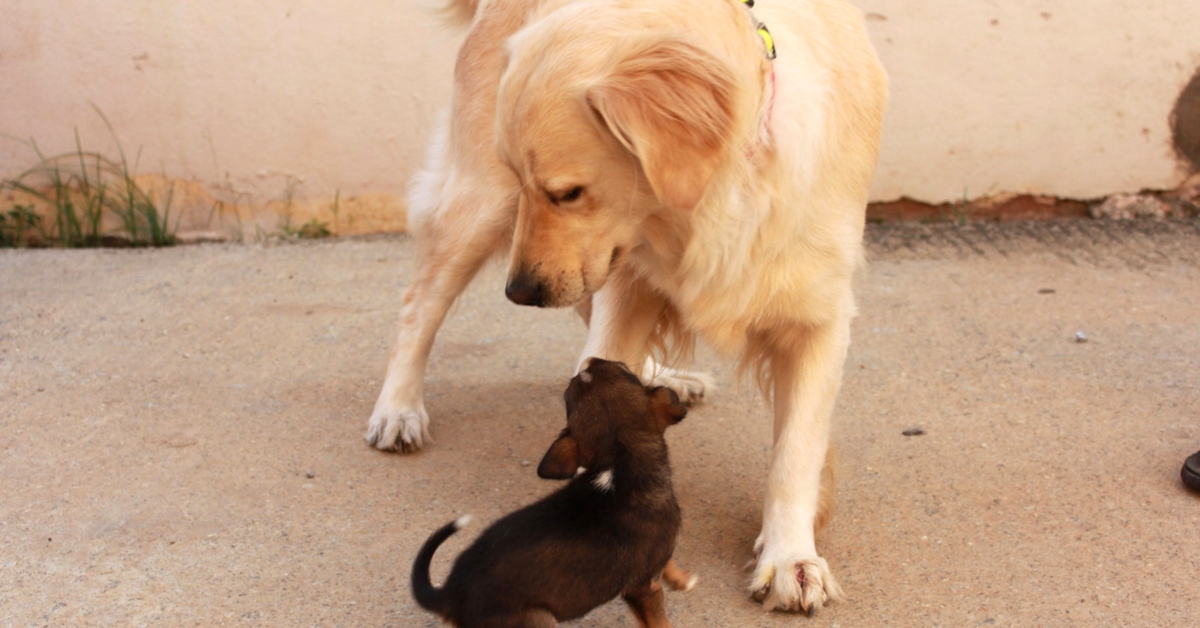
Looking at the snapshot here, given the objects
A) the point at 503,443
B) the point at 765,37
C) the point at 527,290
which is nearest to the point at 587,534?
the point at 527,290

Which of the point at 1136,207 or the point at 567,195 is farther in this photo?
the point at 1136,207

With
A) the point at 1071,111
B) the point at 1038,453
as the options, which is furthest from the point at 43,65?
the point at 1071,111

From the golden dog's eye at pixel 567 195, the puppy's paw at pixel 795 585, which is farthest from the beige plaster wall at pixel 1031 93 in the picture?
the golden dog's eye at pixel 567 195

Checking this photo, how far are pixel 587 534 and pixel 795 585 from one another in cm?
58

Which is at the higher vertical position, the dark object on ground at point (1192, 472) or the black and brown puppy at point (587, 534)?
the black and brown puppy at point (587, 534)

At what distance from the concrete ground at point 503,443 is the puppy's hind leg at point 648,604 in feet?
0.52

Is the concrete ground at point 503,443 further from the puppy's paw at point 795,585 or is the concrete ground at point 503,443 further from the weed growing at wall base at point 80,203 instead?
the weed growing at wall base at point 80,203

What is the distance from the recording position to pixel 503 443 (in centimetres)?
326

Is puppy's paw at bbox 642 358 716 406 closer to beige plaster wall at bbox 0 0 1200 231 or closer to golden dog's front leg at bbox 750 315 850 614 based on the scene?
golden dog's front leg at bbox 750 315 850 614

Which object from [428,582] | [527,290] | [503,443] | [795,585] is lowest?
[503,443]

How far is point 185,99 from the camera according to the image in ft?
16.9

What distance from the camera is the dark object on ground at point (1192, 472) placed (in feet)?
9.02

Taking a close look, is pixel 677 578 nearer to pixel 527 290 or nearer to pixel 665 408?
pixel 665 408

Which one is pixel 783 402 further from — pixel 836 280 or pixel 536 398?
pixel 536 398
